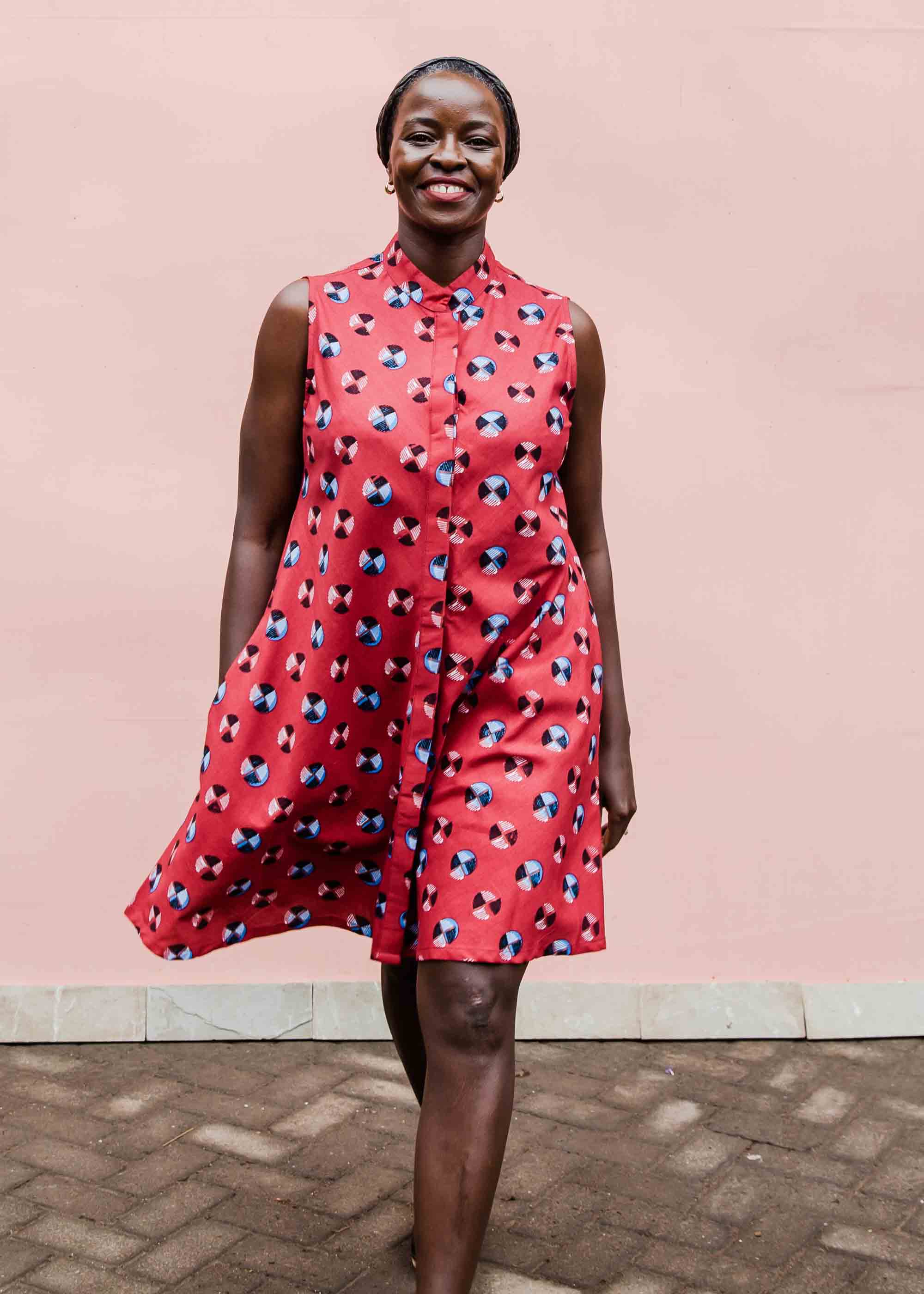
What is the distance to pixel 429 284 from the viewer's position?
2961 millimetres

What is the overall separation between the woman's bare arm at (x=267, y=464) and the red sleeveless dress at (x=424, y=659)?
0.16 ft

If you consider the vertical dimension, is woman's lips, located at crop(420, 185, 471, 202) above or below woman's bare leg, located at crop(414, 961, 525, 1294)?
above

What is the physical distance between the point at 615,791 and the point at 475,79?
1367mm

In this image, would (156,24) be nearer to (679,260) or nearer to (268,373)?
(679,260)

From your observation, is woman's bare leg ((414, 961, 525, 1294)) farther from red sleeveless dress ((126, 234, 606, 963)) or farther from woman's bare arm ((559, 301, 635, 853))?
woman's bare arm ((559, 301, 635, 853))

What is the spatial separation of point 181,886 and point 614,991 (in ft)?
6.34

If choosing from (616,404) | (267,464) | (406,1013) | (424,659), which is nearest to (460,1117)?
(406,1013)

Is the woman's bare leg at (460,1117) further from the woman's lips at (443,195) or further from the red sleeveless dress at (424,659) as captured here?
the woman's lips at (443,195)

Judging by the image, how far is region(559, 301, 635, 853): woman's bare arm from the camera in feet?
10.3

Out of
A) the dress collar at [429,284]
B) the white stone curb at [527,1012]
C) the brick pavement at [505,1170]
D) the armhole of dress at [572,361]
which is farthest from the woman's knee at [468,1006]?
the white stone curb at [527,1012]

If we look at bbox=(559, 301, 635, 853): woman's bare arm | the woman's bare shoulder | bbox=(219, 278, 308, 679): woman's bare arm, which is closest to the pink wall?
bbox=(559, 301, 635, 853): woman's bare arm

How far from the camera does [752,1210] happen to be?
352cm

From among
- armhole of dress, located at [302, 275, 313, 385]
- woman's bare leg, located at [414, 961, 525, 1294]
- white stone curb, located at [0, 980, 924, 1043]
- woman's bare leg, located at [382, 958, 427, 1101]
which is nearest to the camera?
woman's bare leg, located at [414, 961, 525, 1294]

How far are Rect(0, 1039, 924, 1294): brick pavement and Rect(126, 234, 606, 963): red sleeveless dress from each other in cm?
73
